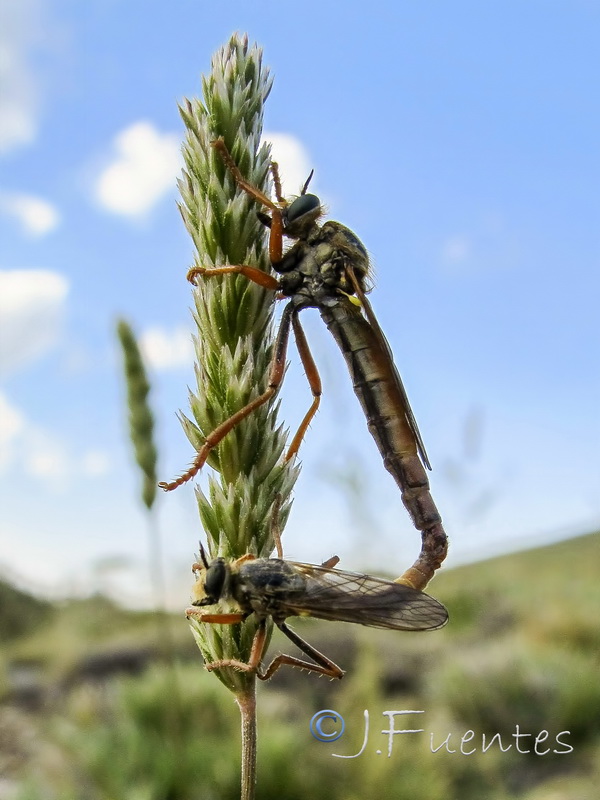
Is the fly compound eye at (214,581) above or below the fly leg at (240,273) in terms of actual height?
below

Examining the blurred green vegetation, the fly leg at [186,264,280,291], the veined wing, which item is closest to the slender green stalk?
the fly leg at [186,264,280,291]

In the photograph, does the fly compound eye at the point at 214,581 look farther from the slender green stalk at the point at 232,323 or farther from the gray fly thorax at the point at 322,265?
the gray fly thorax at the point at 322,265

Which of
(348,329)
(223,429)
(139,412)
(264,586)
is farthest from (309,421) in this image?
(139,412)

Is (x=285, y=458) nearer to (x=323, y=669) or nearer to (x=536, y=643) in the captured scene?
(x=323, y=669)

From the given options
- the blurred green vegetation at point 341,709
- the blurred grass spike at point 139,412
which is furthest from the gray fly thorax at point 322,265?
the blurred grass spike at point 139,412

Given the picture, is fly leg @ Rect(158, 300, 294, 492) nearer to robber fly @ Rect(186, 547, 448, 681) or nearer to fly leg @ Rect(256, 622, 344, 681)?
robber fly @ Rect(186, 547, 448, 681)

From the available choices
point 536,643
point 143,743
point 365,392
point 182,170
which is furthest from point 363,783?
point 536,643
